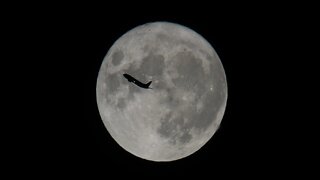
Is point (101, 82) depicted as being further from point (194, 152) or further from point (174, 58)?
point (194, 152)

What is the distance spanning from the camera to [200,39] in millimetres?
6652

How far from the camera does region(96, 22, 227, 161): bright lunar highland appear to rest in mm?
6008

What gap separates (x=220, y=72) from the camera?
263 inches

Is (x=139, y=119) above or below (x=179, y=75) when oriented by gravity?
below

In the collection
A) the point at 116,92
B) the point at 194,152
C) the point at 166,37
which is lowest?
the point at 194,152

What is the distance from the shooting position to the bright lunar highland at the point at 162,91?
6008 mm

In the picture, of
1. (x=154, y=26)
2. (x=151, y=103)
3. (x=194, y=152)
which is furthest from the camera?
(x=194, y=152)

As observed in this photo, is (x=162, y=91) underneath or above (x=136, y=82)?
underneath

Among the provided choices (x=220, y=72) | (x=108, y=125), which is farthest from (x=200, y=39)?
(x=108, y=125)

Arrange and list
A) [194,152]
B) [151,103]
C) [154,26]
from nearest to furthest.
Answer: [151,103] → [154,26] → [194,152]

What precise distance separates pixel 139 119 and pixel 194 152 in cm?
151

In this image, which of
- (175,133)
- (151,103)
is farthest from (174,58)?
(175,133)

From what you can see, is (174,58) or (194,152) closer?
(174,58)

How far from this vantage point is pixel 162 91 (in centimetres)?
596
